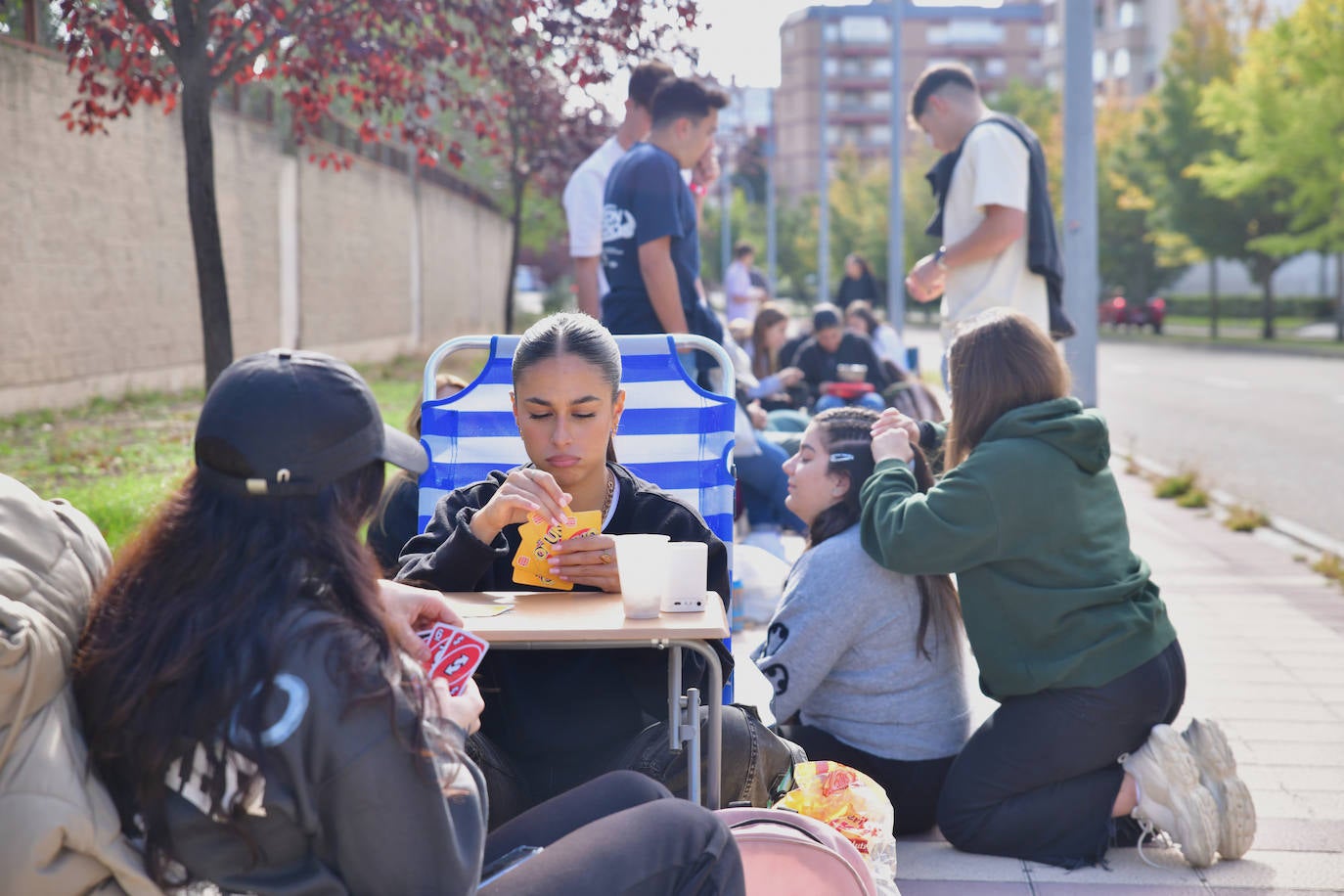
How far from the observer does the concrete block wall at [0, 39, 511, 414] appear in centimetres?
1244

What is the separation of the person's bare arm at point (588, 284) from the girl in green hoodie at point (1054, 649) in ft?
12.5

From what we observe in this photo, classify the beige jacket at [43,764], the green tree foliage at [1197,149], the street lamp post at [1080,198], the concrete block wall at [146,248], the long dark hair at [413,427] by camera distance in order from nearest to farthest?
1. the beige jacket at [43,764]
2. the long dark hair at [413,427]
3. the street lamp post at [1080,198]
4. the concrete block wall at [146,248]
5. the green tree foliage at [1197,149]

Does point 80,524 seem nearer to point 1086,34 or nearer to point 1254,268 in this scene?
point 1086,34

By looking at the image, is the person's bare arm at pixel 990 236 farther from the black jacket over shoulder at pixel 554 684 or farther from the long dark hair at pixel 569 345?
the black jacket over shoulder at pixel 554 684

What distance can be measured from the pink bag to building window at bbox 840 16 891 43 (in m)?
118

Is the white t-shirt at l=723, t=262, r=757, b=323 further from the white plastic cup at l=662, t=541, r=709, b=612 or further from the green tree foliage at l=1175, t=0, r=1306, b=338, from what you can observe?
the green tree foliage at l=1175, t=0, r=1306, b=338

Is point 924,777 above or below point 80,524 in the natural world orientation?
below

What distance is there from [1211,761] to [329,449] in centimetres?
283

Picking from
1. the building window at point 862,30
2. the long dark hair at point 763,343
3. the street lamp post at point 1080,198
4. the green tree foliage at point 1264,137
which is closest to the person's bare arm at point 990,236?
the street lamp post at point 1080,198

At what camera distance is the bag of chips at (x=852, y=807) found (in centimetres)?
332

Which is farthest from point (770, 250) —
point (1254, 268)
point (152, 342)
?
point (152, 342)

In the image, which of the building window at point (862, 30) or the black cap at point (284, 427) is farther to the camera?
the building window at point (862, 30)

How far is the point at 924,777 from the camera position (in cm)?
418

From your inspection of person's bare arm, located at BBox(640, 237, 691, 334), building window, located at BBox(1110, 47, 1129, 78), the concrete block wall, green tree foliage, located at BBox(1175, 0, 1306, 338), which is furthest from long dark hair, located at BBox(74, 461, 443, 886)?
building window, located at BBox(1110, 47, 1129, 78)
